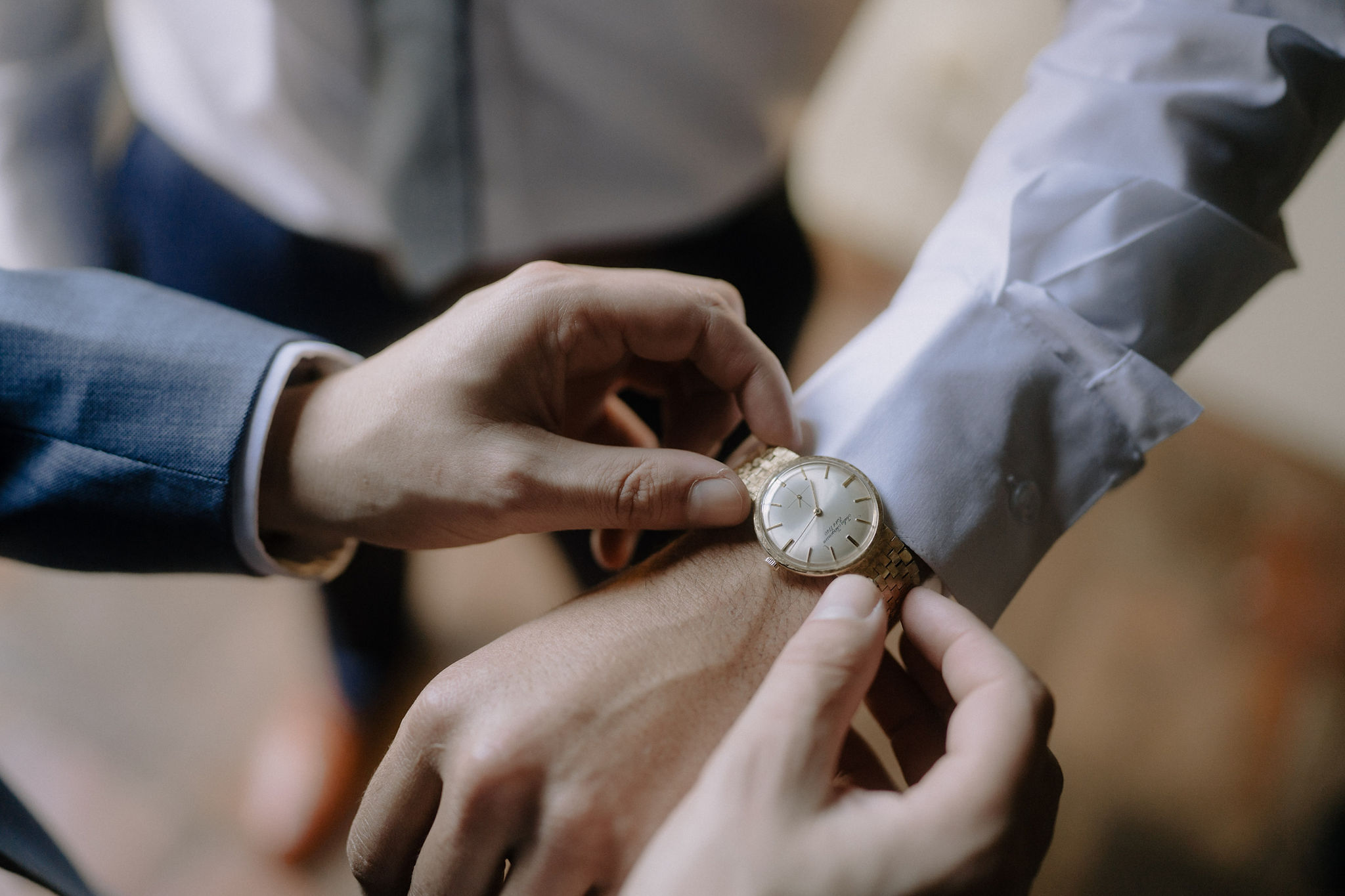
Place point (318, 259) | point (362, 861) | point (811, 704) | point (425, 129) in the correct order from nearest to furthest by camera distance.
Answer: point (811, 704) → point (362, 861) → point (425, 129) → point (318, 259)

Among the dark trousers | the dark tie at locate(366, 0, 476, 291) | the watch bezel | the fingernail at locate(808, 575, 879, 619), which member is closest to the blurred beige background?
the dark trousers

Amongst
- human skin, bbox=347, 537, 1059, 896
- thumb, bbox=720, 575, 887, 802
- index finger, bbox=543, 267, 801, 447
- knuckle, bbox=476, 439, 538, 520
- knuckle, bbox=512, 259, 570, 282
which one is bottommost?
human skin, bbox=347, 537, 1059, 896

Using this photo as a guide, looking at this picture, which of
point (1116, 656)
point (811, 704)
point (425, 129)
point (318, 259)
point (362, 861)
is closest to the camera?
point (811, 704)

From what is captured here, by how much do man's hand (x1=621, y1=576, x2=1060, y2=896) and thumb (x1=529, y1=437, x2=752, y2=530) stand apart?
0.16 m

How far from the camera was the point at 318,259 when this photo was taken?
1.29 metres

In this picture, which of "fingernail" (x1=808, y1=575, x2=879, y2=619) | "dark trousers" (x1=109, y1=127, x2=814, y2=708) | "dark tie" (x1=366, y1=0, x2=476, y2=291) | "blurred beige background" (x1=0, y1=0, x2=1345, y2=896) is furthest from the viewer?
"blurred beige background" (x1=0, y1=0, x2=1345, y2=896)

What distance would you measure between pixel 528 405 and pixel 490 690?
28cm

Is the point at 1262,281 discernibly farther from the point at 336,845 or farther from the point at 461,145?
the point at 336,845

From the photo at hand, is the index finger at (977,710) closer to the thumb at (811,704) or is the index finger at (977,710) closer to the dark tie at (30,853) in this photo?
the thumb at (811,704)

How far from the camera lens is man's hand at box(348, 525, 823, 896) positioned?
25.3 inches

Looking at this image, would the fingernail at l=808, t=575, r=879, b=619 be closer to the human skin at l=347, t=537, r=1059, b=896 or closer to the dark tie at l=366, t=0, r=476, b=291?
the human skin at l=347, t=537, r=1059, b=896

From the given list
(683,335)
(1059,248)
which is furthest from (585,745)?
(1059,248)

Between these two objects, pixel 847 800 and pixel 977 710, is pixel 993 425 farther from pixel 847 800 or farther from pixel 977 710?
pixel 847 800

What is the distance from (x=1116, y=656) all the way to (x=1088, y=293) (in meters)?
1.37
